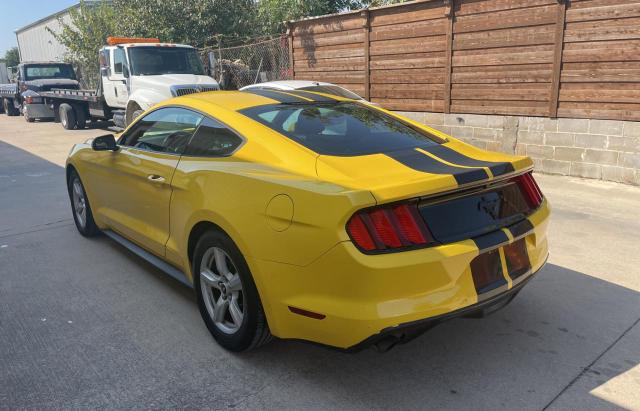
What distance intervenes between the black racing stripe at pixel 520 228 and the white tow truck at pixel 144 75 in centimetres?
975

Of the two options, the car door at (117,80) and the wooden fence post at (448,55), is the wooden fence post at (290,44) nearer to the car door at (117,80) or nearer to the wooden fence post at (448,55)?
the car door at (117,80)

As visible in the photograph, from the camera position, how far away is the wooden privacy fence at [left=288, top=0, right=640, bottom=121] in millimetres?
7195

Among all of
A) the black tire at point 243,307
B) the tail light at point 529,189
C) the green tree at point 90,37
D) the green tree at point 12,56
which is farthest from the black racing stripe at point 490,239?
the green tree at point 12,56

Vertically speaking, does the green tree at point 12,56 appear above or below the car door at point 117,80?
above

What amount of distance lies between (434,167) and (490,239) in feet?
1.52

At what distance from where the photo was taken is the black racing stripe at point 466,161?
281cm

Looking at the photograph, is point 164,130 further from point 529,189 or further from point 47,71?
point 47,71

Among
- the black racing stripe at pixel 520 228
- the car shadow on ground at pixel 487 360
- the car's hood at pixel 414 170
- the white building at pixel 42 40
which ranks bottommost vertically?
the car shadow on ground at pixel 487 360

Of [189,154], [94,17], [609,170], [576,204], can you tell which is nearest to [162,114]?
[189,154]

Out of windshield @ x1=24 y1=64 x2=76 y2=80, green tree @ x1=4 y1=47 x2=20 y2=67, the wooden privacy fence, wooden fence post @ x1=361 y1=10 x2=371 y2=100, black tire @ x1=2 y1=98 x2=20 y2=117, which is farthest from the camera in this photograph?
green tree @ x1=4 y1=47 x2=20 y2=67

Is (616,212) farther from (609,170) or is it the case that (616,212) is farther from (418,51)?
(418,51)

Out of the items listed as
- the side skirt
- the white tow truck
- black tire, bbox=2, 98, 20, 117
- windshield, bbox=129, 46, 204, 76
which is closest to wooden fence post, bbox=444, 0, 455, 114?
the white tow truck

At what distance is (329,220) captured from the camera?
2.36 metres

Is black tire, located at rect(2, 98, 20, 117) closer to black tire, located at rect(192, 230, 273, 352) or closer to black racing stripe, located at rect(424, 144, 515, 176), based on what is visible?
black tire, located at rect(192, 230, 273, 352)
